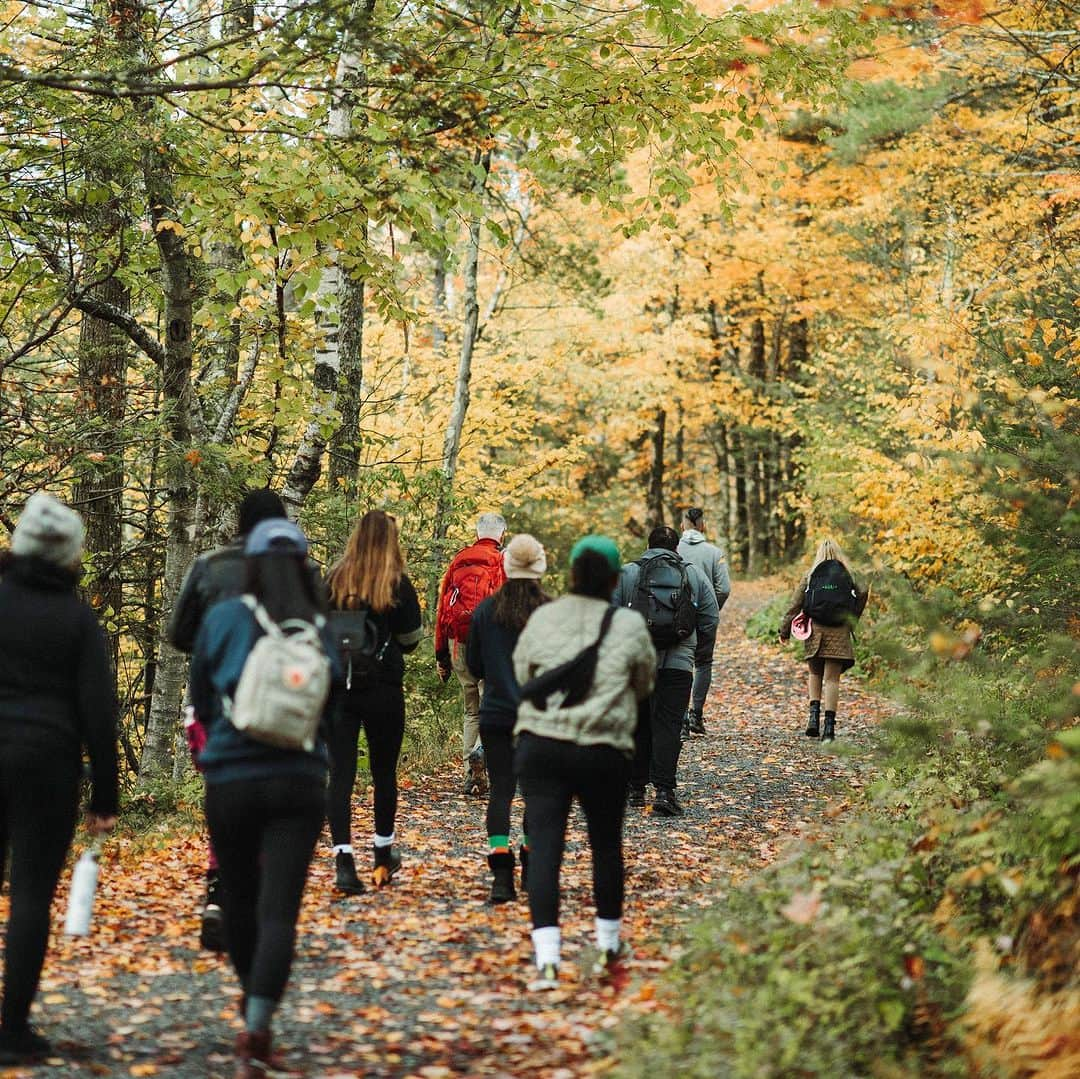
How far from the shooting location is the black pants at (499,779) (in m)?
7.11

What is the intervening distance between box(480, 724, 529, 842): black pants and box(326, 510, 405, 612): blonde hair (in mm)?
1021

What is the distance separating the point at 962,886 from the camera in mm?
5574

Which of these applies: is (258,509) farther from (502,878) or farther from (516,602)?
(502,878)

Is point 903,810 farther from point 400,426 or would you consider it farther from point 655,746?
point 400,426

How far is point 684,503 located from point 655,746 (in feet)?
103

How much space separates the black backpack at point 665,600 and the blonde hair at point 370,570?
298 cm

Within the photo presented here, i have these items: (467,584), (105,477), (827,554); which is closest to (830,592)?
(827,554)

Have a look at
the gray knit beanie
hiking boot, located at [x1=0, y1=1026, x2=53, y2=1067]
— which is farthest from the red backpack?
hiking boot, located at [x1=0, y1=1026, x2=53, y2=1067]

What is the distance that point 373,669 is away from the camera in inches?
276

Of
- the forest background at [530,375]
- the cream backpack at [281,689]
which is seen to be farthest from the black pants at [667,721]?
the cream backpack at [281,689]

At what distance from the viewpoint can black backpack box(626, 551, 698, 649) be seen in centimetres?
947

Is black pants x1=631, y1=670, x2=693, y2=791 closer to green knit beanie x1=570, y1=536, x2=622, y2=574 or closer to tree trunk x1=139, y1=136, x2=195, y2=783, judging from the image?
tree trunk x1=139, y1=136, x2=195, y2=783

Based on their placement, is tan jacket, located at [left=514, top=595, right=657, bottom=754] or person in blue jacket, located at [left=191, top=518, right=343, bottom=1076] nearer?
person in blue jacket, located at [left=191, top=518, right=343, bottom=1076]

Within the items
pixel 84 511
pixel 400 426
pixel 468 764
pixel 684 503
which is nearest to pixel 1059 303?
pixel 468 764
